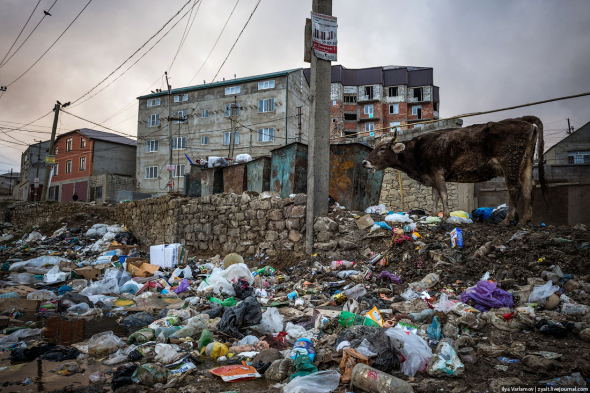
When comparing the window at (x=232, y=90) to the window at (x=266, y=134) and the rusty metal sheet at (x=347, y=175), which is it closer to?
the window at (x=266, y=134)

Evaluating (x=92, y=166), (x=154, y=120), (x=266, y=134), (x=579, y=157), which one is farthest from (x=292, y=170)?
(x=92, y=166)

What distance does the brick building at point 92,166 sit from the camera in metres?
28.6

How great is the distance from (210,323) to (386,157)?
425cm

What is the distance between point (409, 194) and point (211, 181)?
628 centimetres

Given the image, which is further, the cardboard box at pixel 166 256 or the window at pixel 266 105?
the window at pixel 266 105

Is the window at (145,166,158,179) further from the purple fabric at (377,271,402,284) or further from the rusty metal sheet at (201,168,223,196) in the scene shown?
the purple fabric at (377,271,402,284)

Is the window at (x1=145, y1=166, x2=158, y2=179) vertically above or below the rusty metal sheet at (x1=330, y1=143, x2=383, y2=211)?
above

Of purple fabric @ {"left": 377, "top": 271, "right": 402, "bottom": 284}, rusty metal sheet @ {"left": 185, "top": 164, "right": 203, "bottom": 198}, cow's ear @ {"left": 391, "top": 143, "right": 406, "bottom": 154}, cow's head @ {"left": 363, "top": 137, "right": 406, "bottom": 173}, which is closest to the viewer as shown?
purple fabric @ {"left": 377, "top": 271, "right": 402, "bottom": 284}

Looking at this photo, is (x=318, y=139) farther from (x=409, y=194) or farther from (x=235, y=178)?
(x=409, y=194)

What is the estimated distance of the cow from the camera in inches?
186

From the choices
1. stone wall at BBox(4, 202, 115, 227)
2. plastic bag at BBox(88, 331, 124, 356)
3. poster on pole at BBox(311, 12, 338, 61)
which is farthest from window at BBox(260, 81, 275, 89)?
plastic bag at BBox(88, 331, 124, 356)

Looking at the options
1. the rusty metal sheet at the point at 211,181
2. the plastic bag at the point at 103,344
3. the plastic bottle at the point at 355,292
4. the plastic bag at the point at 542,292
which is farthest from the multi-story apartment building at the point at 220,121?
the plastic bag at the point at 103,344

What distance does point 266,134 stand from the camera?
25172mm

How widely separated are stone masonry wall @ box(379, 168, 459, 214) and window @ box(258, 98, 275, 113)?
16.3 meters
